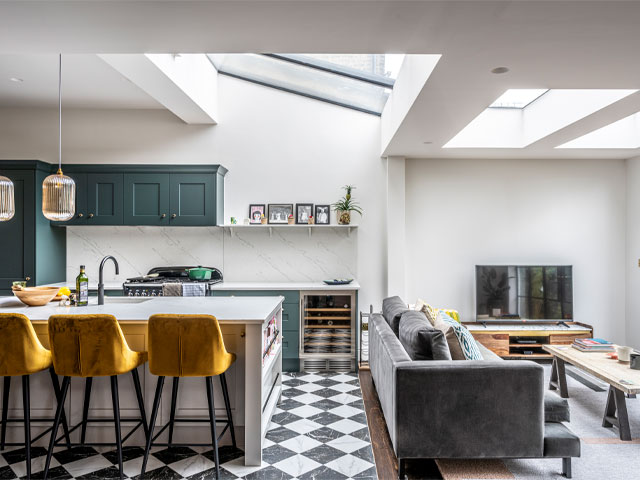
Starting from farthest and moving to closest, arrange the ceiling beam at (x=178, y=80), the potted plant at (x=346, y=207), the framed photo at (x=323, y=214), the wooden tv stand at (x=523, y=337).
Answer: the framed photo at (x=323, y=214), the potted plant at (x=346, y=207), the wooden tv stand at (x=523, y=337), the ceiling beam at (x=178, y=80)

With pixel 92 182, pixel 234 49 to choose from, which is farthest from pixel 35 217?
pixel 234 49

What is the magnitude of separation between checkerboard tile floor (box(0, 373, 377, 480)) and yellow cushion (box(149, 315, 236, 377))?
0.64 metres

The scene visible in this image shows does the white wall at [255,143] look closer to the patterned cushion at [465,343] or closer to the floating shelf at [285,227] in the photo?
the floating shelf at [285,227]

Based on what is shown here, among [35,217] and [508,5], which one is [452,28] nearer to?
[508,5]

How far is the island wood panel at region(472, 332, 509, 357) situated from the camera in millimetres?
5051

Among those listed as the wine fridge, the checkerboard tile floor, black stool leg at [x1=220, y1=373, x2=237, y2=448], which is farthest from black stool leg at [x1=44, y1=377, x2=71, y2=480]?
the wine fridge

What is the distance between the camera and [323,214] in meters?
5.53

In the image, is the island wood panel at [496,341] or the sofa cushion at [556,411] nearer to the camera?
the sofa cushion at [556,411]

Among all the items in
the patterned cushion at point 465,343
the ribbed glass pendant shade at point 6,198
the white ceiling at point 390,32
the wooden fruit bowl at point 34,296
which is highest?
the white ceiling at point 390,32

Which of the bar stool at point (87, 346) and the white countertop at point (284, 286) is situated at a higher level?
the white countertop at point (284, 286)

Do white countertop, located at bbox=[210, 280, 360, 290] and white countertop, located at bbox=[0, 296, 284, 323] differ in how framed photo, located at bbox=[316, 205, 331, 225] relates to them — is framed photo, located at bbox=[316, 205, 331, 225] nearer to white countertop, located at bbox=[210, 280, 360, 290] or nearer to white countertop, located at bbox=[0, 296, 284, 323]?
white countertop, located at bbox=[210, 280, 360, 290]

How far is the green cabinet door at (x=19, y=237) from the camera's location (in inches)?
194

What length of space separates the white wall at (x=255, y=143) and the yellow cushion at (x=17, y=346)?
3.11 m

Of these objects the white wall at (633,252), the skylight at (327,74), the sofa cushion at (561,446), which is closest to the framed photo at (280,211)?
the skylight at (327,74)
